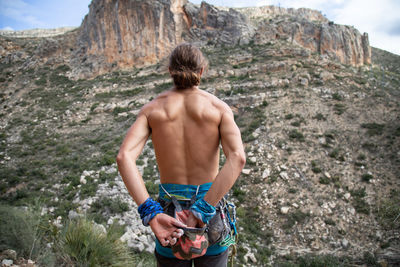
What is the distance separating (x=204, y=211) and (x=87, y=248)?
232 cm

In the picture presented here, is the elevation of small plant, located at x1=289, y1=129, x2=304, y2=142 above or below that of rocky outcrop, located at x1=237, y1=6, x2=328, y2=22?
below

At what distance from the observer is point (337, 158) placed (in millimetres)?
9336

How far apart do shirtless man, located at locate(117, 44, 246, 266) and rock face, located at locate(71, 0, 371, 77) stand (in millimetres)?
21462

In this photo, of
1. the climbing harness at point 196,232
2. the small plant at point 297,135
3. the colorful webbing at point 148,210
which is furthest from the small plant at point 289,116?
the colorful webbing at point 148,210

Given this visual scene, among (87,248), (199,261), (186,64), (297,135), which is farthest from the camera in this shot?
(297,135)

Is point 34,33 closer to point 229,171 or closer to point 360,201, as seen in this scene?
point 360,201

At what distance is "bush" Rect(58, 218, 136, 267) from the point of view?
2.89 m

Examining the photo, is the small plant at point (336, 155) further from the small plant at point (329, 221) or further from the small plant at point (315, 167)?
the small plant at point (329, 221)

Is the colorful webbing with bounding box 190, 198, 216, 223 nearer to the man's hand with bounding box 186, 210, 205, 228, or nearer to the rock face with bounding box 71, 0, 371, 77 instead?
the man's hand with bounding box 186, 210, 205, 228

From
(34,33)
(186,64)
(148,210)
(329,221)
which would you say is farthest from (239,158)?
(34,33)

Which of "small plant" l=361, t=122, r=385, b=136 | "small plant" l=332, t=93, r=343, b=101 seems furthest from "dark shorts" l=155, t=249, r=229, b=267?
"small plant" l=332, t=93, r=343, b=101

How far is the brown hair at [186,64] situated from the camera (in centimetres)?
153

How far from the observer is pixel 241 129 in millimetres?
12023

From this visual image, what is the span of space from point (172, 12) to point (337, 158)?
2001 cm
